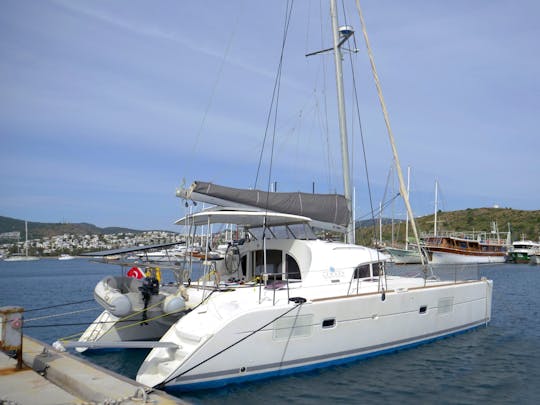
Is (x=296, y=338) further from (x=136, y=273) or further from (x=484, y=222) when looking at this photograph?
(x=484, y=222)

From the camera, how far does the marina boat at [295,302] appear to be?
740cm

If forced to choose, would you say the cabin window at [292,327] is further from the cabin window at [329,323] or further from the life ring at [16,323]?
the life ring at [16,323]

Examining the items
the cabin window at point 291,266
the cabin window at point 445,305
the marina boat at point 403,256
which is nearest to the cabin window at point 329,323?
the cabin window at point 291,266

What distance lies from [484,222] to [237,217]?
295 feet

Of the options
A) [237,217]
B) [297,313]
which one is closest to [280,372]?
[297,313]

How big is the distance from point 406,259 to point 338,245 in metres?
43.2

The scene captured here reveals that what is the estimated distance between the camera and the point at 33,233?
142 metres

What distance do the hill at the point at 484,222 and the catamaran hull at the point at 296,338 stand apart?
70.5m

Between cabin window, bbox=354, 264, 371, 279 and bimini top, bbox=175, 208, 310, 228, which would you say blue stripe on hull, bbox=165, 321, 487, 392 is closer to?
cabin window, bbox=354, 264, 371, 279

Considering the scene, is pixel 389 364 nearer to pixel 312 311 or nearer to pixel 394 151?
pixel 312 311

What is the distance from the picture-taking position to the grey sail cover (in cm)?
987

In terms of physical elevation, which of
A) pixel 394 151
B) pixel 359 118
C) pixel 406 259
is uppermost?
pixel 359 118

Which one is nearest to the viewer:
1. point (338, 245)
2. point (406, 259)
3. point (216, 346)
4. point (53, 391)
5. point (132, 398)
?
A: point (132, 398)

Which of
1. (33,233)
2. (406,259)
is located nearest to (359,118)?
(406,259)
